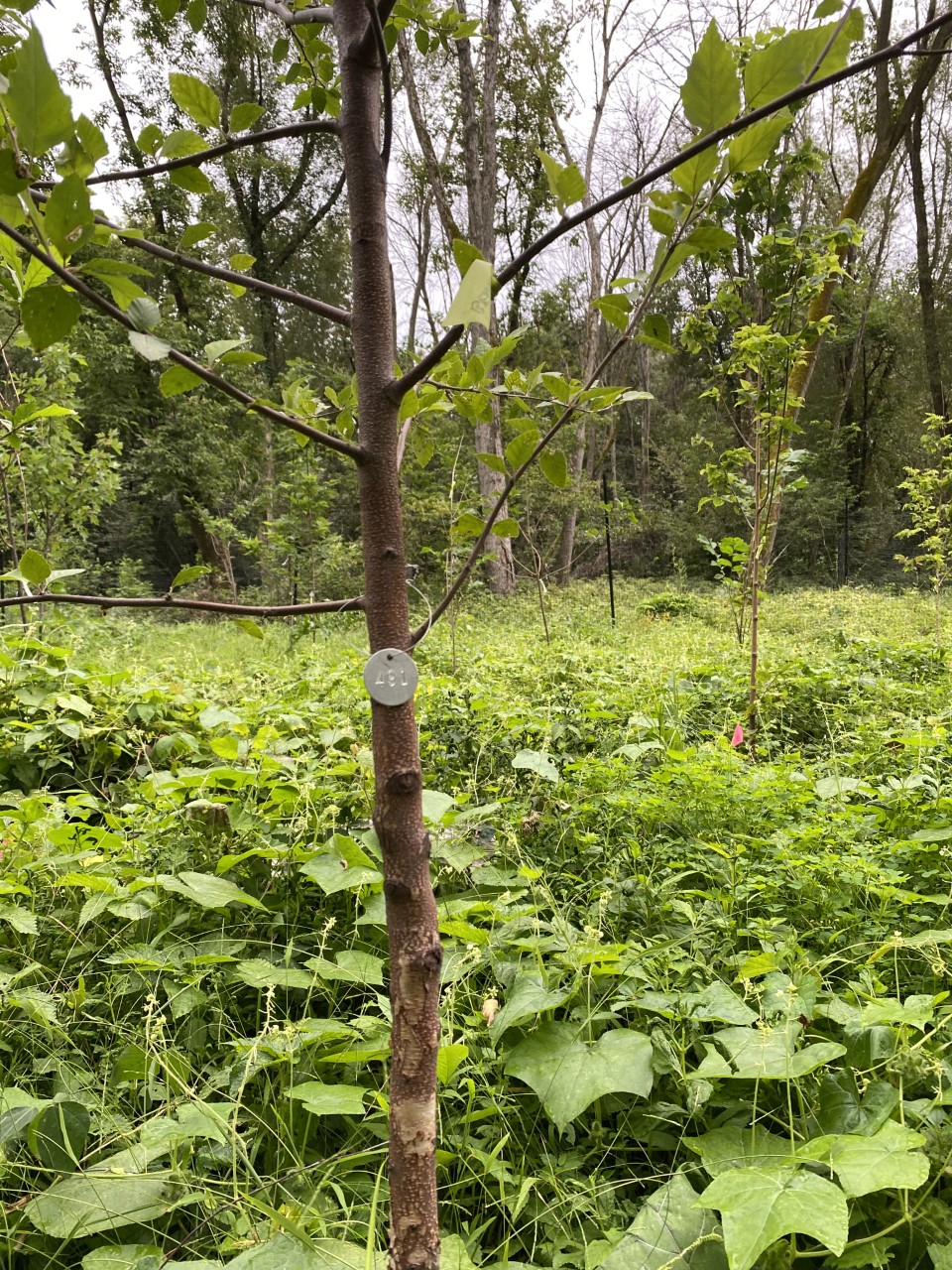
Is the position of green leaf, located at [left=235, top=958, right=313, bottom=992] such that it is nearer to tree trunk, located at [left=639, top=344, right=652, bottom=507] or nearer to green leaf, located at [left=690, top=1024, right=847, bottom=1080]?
green leaf, located at [left=690, top=1024, right=847, bottom=1080]

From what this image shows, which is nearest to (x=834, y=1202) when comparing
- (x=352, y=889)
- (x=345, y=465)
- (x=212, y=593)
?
(x=352, y=889)

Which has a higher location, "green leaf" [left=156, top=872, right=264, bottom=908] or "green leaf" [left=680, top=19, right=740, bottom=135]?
"green leaf" [left=680, top=19, right=740, bottom=135]

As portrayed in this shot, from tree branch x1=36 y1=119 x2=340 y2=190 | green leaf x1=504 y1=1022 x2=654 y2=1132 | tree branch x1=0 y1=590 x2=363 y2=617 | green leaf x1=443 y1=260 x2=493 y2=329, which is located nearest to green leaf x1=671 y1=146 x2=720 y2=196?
green leaf x1=443 y1=260 x2=493 y2=329

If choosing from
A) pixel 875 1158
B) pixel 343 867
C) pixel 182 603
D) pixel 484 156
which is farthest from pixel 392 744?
pixel 484 156

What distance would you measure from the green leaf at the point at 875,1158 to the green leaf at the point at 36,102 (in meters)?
1.22

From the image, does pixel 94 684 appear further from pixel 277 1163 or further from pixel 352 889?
pixel 277 1163

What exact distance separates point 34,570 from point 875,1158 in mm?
1155

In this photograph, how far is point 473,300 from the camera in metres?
0.46

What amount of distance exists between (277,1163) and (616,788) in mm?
1403

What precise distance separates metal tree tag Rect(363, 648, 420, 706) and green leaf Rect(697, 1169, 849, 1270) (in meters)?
0.70

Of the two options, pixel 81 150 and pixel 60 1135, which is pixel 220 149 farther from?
pixel 60 1135

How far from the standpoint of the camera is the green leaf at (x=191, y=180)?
740 millimetres

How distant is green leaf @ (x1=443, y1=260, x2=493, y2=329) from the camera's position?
458 mm

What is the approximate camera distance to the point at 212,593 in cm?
1314
